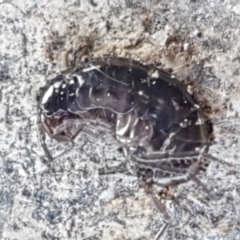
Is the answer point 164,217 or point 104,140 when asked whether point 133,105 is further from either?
point 164,217

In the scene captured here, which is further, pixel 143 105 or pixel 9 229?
pixel 9 229

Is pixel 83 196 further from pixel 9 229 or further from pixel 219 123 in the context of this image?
pixel 219 123

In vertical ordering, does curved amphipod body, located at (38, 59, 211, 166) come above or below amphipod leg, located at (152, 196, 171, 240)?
above

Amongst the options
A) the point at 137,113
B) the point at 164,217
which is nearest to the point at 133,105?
the point at 137,113

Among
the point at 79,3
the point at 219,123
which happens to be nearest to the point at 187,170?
the point at 219,123

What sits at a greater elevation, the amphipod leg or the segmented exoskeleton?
the segmented exoskeleton
